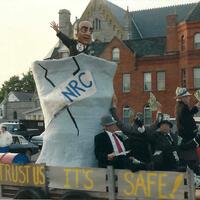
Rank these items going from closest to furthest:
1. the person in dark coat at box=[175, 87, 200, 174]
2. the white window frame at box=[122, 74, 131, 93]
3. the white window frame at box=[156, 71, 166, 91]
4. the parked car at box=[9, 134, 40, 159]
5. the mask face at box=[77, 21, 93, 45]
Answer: the person in dark coat at box=[175, 87, 200, 174] → the mask face at box=[77, 21, 93, 45] → the parked car at box=[9, 134, 40, 159] → the white window frame at box=[156, 71, 166, 91] → the white window frame at box=[122, 74, 131, 93]

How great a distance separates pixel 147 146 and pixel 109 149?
460mm

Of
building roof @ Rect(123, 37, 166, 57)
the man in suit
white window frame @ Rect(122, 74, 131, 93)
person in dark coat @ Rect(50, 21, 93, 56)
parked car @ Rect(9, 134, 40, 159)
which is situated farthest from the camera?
building roof @ Rect(123, 37, 166, 57)

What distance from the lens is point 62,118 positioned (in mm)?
6320

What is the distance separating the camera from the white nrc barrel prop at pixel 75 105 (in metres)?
6.21

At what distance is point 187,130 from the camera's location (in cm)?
641

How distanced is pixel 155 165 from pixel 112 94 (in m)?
1.17

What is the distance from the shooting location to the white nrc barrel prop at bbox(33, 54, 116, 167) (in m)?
6.21

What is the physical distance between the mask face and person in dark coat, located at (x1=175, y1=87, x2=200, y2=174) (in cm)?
146

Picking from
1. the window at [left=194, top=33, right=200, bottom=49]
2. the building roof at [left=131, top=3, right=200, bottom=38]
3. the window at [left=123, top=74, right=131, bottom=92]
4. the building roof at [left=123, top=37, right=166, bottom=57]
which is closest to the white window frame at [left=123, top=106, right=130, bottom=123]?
the window at [left=123, top=74, right=131, bottom=92]

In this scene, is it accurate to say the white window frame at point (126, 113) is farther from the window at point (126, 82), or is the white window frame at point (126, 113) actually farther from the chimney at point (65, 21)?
the chimney at point (65, 21)

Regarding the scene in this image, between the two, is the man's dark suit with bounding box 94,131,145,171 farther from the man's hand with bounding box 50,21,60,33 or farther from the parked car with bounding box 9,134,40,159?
the parked car with bounding box 9,134,40,159

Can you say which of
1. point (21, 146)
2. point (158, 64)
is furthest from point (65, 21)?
point (21, 146)

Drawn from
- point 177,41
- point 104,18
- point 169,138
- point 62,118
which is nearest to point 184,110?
point 169,138

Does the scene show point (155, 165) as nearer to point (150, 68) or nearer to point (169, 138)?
point (169, 138)
